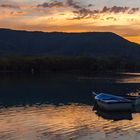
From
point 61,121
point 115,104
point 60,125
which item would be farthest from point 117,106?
point 60,125

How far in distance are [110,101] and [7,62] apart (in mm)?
126946

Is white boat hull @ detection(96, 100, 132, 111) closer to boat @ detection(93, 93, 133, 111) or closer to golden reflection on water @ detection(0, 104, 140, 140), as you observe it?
boat @ detection(93, 93, 133, 111)

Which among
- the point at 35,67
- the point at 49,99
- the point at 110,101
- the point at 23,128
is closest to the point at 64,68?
the point at 35,67

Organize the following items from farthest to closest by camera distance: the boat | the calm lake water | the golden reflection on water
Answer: the boat → the calm lake water → the golden reflection on water

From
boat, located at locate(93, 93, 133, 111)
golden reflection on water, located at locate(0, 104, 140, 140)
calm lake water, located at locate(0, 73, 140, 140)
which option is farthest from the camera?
boat, located at locate(93, 93, 133, 111)

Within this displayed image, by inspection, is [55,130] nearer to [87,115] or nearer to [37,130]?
[37,130]

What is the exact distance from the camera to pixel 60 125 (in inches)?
1662

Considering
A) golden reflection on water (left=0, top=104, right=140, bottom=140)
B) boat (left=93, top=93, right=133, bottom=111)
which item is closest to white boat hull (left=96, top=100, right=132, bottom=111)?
boat (left=93, top=93, right=133, bottom=111)

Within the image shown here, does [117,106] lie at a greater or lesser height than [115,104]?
lesser

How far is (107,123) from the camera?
150ft

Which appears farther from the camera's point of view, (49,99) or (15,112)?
(49,99)

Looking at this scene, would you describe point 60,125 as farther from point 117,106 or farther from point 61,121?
point 117,106

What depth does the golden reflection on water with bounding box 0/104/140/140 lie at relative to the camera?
3669 centimetres

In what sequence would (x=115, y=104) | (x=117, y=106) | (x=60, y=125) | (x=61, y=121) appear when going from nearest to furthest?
(x=60, y=125)
(x=61, y=121)
(x=115, y=104)
(x=117, y=106)
